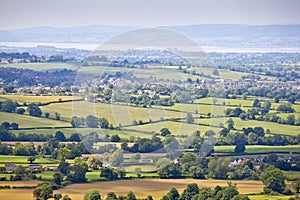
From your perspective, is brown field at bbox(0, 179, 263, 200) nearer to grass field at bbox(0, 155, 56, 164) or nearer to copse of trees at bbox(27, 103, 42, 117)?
grass field at bbox(0, 155, 56, 164)

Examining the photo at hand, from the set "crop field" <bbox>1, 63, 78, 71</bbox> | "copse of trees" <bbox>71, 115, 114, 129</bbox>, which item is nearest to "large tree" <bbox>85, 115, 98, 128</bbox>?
"copse of trees" <bbox>71, 115, 114, 129</bbox>

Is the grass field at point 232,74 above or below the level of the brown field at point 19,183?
below

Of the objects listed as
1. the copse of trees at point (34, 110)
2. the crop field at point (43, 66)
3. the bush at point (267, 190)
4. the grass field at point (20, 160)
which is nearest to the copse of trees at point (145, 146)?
the bush at point (267, 190)

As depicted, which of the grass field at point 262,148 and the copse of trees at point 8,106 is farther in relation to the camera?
the copse of trees at point 8,106

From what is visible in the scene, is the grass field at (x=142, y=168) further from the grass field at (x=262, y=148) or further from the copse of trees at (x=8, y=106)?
the copse of trees at (x=8, y=106)

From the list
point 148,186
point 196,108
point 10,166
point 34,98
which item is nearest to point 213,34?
point 34,98

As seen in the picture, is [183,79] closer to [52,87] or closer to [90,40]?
[52,87]

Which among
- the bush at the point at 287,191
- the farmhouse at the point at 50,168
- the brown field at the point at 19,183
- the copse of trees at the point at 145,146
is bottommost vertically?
the bush at the point at 287,191

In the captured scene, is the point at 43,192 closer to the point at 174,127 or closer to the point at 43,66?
the point at 174,127
